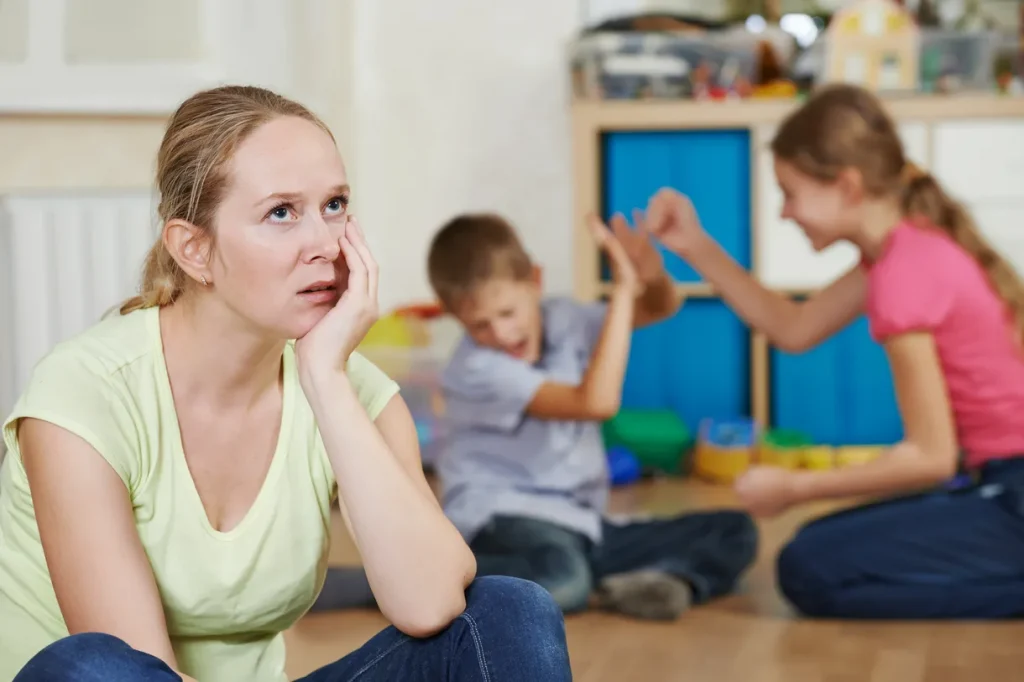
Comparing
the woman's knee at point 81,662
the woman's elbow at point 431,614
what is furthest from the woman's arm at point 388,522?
the woman's knee at point 81,662

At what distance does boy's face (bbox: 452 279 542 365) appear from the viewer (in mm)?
2055

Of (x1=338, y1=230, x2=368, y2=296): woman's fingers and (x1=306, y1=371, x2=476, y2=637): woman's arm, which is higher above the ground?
(x1=338, y1=230, x2=368, y2=296): woman's fingers

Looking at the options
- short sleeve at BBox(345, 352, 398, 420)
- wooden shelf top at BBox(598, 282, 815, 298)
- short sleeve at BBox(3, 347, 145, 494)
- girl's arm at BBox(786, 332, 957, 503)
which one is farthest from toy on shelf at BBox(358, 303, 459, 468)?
short sleeve at BBox(3, 347, 145, 494)

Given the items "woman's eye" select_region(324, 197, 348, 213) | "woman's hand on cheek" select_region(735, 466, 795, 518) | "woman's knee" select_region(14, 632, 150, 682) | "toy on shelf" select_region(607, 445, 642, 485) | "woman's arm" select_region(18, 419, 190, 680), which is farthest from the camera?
"toy on shelf" select_region(607, 445, 642, 485)

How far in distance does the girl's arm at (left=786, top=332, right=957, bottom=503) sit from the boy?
242mm

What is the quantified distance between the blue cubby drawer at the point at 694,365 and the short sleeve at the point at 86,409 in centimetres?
211

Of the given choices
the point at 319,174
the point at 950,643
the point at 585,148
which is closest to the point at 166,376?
the point at 319,174

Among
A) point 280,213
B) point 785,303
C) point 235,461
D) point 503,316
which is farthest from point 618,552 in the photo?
point 280,213

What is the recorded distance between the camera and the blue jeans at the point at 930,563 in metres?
1.93

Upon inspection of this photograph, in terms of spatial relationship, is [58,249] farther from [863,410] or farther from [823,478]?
[863,410]

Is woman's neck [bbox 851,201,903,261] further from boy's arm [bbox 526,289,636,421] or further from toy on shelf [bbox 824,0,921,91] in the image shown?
toy on shelf [bbox 824,0,921,91]

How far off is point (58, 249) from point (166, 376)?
1.23m

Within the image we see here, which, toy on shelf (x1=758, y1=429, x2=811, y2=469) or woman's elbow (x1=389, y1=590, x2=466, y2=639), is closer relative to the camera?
woman's elbow (x1=389, y1=590, x2=466, y2=639)

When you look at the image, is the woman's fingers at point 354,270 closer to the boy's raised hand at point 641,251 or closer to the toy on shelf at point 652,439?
the boy's raised hand at point 641,251
